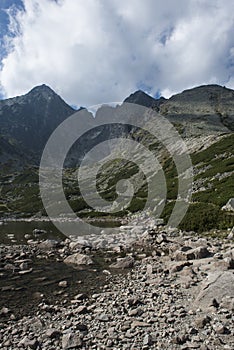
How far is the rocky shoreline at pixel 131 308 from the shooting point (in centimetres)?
898

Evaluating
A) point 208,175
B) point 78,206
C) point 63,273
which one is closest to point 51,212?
point 78,206

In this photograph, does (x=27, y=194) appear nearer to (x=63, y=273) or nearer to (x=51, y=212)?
(x=51, y=212)

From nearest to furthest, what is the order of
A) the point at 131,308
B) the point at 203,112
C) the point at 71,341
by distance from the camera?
the point at 71,341 → the point at 131,308 → the point at 203,112

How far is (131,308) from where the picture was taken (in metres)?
11.5

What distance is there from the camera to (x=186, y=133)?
4879 inches

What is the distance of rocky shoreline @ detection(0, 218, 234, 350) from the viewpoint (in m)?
8.98

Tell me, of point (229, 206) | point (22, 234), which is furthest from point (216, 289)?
point (22, 234)

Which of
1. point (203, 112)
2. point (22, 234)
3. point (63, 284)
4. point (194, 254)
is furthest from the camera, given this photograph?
point (203, 112)

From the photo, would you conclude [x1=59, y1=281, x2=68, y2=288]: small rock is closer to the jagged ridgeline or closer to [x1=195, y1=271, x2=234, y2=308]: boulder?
[x1=195, y1=271, x2=234, y2=308]: boulder

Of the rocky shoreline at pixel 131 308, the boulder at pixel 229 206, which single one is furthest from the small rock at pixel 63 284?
the boulder at pixel 229 206

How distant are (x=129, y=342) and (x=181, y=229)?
23.5 m

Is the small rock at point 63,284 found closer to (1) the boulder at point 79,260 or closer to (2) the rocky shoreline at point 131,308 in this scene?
(2) the rocky shoreline at point 131,308

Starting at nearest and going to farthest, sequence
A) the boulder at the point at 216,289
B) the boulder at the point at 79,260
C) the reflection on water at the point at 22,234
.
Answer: the boulder at the point at 216,289 → the boulder at the point at 79,260 → the reflection on water at the point at 22,234

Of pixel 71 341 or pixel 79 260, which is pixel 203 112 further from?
pixel 71 341
